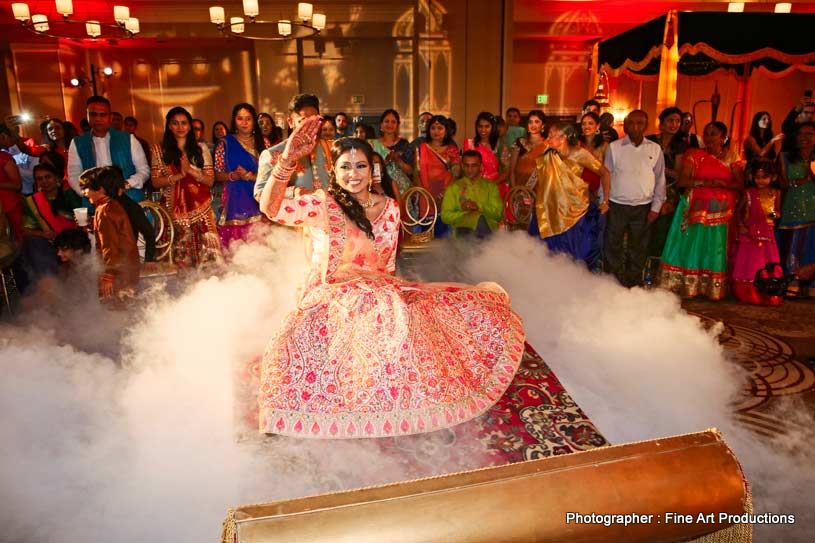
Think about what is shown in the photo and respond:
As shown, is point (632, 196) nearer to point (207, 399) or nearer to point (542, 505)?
point (207, 399)

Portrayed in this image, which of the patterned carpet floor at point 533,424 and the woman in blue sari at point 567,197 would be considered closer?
the patterned carpet floor at point 533,424

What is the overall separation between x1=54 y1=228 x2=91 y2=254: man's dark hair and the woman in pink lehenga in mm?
2605

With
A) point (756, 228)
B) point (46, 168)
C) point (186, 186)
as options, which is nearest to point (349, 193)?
point (186, 186)

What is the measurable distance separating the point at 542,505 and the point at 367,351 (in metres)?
1.46

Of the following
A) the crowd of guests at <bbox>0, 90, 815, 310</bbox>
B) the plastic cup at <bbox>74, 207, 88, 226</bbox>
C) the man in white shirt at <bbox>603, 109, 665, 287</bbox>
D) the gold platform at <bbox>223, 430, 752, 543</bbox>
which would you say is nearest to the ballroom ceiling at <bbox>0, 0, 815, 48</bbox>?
the crowd of guests at <bbox>0, 90, 815, 310</bbox>

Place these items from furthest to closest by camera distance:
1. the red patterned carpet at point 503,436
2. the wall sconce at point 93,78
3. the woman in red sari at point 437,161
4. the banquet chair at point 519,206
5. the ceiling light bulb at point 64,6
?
the wall sconce at point 93,78
the ceiling light bulb at point 64,6
the woman in red sari at point 437,161
the banquet chair at point 519,206
the red patterned carpet at point 503,436

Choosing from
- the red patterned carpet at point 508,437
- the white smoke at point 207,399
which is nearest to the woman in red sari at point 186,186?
the white smoke at point 207,399

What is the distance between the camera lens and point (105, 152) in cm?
449

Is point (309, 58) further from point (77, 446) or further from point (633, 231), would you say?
point (77, 446)

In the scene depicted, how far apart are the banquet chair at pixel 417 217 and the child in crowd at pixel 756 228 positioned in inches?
101

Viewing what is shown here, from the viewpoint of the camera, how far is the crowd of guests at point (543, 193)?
449 cm

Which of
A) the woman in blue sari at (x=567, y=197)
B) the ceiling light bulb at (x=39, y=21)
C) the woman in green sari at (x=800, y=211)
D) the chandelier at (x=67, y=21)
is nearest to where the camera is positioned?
the woman in green sari at (x=800, y=211)

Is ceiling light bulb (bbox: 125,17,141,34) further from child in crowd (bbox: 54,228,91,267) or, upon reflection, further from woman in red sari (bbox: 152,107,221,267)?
child in crowd (bbox: 54,228,91,267)

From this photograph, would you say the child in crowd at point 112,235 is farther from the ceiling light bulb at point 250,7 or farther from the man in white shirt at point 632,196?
the ceiling light bulb at point 250,7
